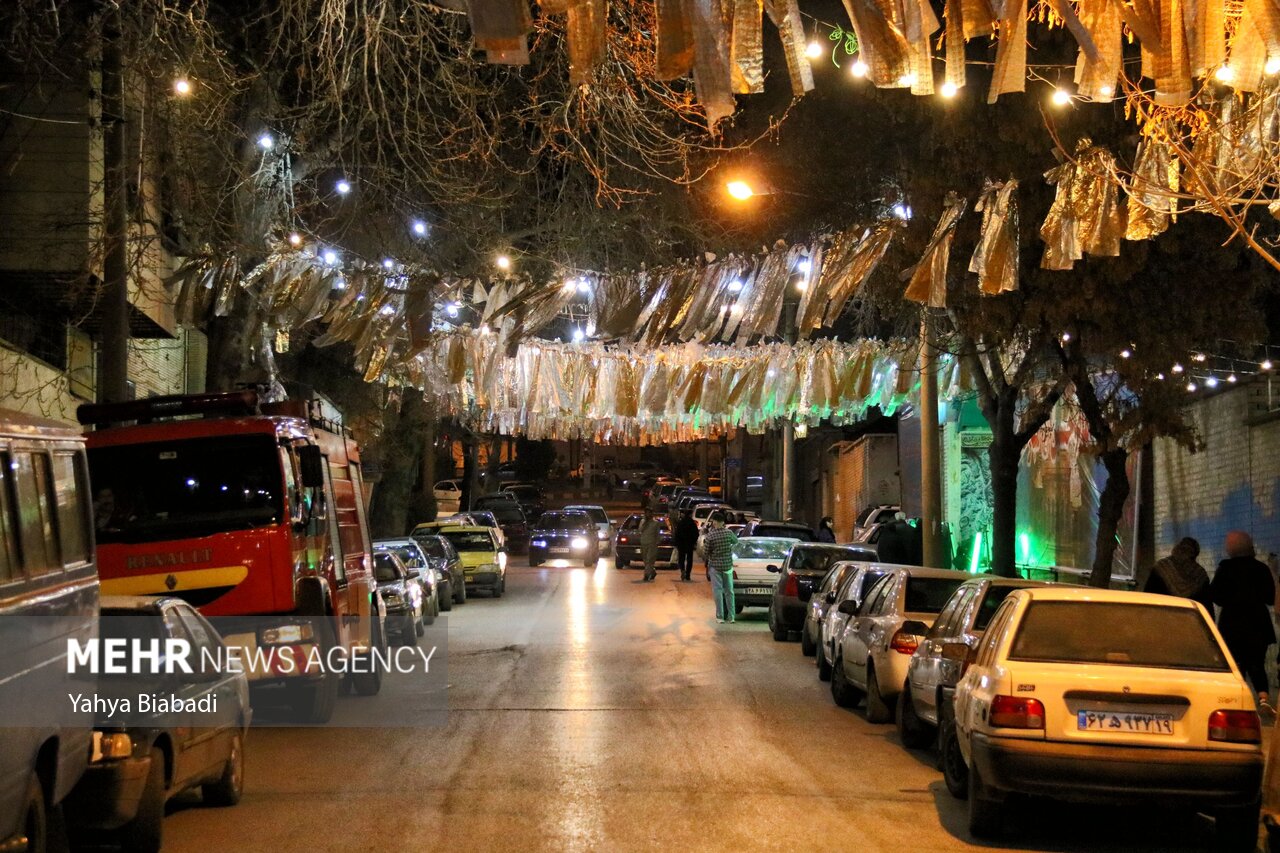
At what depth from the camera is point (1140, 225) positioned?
35.7ft

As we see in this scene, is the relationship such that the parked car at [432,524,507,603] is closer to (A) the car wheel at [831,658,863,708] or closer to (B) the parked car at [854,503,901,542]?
(B) the parked car at [854,503,901,542]

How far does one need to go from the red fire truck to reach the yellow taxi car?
15.6 m

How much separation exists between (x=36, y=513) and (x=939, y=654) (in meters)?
6.55

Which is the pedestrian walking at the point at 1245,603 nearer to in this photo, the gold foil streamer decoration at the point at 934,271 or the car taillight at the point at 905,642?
the car taillight at the point at 905,642

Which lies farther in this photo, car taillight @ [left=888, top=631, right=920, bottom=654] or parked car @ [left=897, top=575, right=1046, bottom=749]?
car taillight @ [left=888, top=631, right=920, bottom=654]

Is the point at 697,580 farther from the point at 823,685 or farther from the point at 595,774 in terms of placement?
the point at 595,774

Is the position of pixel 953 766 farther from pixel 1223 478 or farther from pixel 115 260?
pixel 1223 478

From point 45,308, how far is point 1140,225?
1493 cm

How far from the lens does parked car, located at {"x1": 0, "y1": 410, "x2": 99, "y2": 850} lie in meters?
5.67

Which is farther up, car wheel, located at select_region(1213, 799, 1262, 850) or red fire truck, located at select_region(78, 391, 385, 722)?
red fire truck, located at select_region(78, 391, 385, 722)

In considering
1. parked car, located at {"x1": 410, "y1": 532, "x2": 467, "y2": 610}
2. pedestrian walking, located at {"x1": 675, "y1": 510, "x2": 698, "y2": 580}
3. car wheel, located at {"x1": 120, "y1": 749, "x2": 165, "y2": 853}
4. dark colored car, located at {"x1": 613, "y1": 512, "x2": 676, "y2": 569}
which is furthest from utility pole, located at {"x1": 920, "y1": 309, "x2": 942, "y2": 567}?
dark colored car, located at {"x1": 613, "y1": 512, "x2": 676, "y2": 569}

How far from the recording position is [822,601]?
17.4m

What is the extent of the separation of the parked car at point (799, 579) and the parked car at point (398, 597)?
5549 mm

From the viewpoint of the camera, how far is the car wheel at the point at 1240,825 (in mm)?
7875
